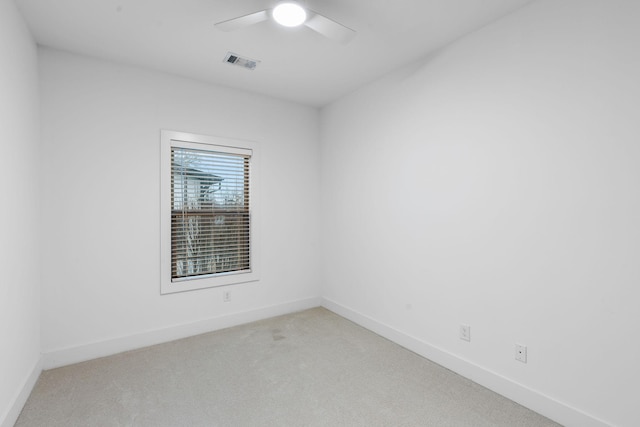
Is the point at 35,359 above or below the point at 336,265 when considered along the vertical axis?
below

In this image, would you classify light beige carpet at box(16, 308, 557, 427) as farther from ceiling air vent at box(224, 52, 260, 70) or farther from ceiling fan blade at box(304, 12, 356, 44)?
ceiling air vent at box(224, 52, 260, 70)

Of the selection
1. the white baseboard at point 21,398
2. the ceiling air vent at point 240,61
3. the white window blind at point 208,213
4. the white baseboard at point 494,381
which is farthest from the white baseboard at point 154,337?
the ceiling air vent at point 240,61

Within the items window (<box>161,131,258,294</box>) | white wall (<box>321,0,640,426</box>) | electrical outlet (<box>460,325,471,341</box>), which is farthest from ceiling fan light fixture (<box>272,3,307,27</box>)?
electrical outlet (<box>460,325,471,341</box>)

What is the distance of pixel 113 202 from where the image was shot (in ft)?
9.08

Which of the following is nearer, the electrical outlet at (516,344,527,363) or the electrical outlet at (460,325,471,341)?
the electrical outlet at (516,344,527,363)

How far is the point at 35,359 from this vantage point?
7.62 feet

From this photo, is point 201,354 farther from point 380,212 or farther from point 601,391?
point 601,391

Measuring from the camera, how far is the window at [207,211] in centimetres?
303

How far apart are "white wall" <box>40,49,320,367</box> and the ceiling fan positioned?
4.79 feet

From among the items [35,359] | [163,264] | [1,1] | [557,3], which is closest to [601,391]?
[557,3]

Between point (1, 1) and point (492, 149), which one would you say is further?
point (492, 149)

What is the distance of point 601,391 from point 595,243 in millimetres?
809

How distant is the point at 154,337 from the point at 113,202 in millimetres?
1297

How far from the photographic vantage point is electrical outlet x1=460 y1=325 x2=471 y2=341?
7.77 feet
